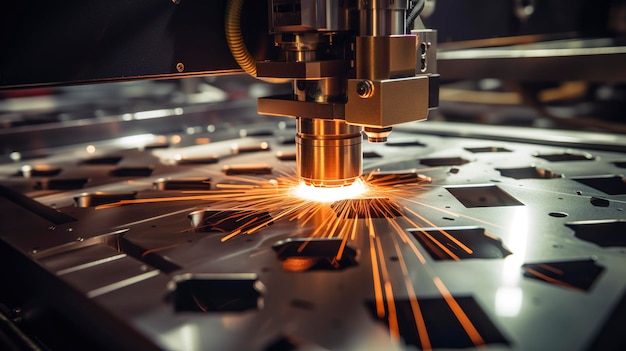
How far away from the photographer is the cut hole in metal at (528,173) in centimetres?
133

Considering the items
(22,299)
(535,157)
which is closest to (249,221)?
(22,299)

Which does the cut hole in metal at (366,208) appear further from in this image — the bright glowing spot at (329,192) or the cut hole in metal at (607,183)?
the cut hole in metal at (607,183)

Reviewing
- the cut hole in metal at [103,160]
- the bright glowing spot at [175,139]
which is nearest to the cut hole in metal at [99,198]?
the cut hole in metal at [103,160]

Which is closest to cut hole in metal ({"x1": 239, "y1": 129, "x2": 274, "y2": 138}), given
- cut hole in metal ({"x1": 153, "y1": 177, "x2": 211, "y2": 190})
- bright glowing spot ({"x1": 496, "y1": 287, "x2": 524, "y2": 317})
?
cut hole in metal ({"x1": 153, "y1": 177, "x2": 211, "y2": 190})

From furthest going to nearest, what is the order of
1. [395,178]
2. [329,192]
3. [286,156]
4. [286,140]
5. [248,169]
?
[286,140], [286,156], [248,169], [395,178], [329,192]

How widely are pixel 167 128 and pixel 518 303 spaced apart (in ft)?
5.45

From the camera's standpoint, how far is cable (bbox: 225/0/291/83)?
107cm

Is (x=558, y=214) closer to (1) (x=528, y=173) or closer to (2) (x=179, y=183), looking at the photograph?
(1) (x=528, y=173)

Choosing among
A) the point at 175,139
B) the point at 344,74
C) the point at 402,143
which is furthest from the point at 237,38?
the point at 175,139

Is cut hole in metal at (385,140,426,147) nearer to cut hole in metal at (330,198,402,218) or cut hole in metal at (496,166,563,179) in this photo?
cut hole in metal at (496,166,563,179)

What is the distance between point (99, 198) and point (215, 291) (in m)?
0.54

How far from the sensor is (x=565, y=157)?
1.52 meters

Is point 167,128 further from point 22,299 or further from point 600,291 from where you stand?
point 600,291

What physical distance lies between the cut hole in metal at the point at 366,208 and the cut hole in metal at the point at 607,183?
1.55ft
